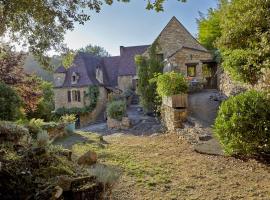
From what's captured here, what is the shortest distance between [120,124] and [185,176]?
14.7 meters

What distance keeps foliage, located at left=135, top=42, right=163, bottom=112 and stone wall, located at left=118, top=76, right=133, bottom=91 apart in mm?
9872

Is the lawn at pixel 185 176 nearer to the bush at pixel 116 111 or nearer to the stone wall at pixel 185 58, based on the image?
the bush at pixel 116 111

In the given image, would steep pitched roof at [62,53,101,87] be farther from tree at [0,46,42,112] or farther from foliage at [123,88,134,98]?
tree at [0,46,42,112]

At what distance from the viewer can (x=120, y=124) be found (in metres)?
20.7

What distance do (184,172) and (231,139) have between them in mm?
1357

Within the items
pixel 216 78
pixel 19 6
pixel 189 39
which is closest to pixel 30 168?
pixel 19 6

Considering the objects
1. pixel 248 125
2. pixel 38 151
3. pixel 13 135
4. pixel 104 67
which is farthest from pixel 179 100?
pixel 104 67

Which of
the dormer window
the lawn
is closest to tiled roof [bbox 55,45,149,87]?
the dormer window

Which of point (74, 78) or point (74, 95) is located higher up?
point (74, 78)

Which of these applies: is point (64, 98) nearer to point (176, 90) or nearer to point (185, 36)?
point (185, 36)

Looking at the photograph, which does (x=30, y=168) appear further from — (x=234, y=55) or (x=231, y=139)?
(x=234, y=55)

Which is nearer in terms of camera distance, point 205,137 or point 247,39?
point 205,137

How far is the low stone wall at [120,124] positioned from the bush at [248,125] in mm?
13594

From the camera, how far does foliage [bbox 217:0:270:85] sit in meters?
9.32
